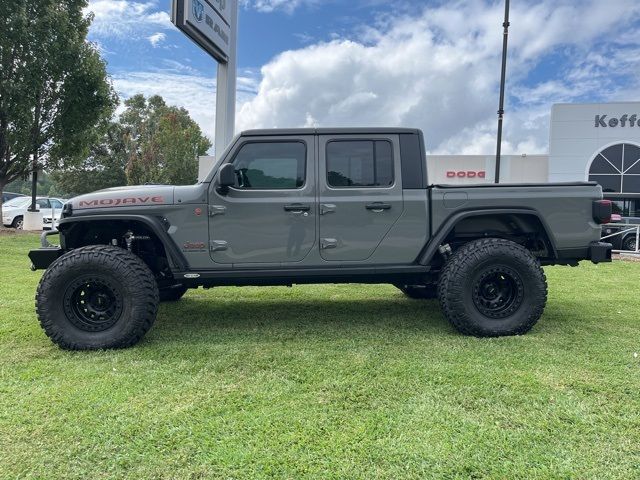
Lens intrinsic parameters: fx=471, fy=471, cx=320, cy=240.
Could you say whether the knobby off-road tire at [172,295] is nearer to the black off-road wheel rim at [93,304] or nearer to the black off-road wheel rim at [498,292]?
the black off-road wheel rim at [93,304]

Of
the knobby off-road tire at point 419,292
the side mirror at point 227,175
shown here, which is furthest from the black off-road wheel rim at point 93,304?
the knobby off-road tire at point 419,292

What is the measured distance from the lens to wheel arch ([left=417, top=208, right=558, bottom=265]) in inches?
163

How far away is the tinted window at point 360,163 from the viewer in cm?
418

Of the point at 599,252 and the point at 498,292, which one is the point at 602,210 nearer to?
the point at 599,252

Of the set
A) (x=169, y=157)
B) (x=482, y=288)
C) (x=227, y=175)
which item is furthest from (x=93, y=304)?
(x=169, y=157)

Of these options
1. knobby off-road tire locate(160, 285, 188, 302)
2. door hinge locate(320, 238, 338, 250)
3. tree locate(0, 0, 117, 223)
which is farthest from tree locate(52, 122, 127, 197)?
door hinge locate(320, 238, 338, 250)

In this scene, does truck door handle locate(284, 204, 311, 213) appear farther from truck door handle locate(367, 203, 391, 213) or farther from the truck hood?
the truck hood

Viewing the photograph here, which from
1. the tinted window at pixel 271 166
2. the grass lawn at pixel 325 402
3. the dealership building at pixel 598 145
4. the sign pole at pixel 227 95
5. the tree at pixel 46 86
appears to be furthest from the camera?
the dealership building at pixel 598 145

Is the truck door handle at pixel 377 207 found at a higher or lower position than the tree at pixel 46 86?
lower

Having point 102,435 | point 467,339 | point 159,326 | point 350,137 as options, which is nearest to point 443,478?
point 102,435

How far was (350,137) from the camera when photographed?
4223 millimetres

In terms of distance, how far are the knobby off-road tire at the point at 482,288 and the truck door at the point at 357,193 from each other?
723 mm

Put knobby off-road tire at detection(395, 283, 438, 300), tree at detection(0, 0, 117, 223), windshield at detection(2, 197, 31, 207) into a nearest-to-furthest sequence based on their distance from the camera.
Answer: knobby off-road tire at detection(395, 283, 438, 300) < tree at detection(0, 0, 117, 223) < windshield at detection(2, 197, 31, 207)

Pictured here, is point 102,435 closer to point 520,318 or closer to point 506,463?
point 506,463
